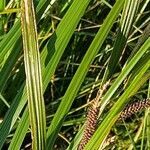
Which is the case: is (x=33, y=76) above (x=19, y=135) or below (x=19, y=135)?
above

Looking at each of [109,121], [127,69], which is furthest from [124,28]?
[109,121]

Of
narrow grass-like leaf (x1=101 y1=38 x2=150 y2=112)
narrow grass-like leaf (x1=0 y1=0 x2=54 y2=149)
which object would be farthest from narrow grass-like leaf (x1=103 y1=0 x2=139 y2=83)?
narrow grass-like leaf (x1=0 y1=0 x2=54 y2=149)

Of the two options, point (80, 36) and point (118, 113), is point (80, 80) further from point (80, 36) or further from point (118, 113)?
point (80, 36)

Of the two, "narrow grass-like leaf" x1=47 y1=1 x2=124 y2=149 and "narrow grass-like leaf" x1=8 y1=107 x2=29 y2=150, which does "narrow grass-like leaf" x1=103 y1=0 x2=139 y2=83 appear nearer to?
"narrow grass-like leaf" x1=47 y1=1 x2=124 y2=149

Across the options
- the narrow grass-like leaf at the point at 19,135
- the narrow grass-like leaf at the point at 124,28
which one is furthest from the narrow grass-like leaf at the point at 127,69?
the narrow grass-like leaf at the point at 19,135

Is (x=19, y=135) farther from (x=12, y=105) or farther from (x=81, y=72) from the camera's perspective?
(x=81, y=72)

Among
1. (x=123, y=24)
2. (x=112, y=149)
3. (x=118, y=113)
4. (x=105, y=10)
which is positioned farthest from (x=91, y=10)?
(x=118, y=113)

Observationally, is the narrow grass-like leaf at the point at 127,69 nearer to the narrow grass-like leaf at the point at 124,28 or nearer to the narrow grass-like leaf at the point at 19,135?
the narrow grass-like leaf at the point at 124,28
